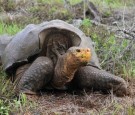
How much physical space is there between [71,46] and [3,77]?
0.78 m

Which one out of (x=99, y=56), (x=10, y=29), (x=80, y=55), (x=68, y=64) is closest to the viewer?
(x=80, y=55)

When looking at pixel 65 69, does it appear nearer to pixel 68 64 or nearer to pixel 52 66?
pixel 68 64

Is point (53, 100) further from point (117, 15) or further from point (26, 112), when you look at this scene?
point (117, 15)

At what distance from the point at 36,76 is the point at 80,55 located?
555mm

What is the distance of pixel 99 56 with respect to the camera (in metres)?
6.25

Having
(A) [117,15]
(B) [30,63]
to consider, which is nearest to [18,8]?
(A) [117,15]

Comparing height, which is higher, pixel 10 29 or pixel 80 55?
pixel 80 55

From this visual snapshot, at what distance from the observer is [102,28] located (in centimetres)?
808

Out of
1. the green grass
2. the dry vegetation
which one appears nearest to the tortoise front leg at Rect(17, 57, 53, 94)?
the dry vegetation

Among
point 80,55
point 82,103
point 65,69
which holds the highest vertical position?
point 80,55

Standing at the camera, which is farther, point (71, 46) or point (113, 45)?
point (113, 45)

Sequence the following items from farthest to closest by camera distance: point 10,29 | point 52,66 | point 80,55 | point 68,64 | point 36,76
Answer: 1. point 10,29
2. point 52,66
3. point 36,76
4. point 68,64
5. point 80,55

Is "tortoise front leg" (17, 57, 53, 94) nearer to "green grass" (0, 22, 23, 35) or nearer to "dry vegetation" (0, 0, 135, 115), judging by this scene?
"dry vegetation" (0, 0, 135, 115)

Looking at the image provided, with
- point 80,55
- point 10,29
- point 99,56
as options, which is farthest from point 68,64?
point 10,29
